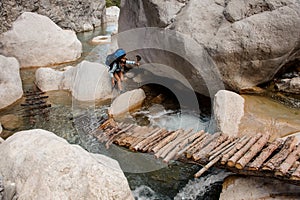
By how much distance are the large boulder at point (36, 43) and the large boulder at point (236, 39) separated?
6.81m

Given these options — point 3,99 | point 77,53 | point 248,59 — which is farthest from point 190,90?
point 77,53

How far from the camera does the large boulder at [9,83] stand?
7350mm

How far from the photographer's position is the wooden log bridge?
10.1 ft

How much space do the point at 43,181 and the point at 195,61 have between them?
13.0 feet

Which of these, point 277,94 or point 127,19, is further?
point 127,19

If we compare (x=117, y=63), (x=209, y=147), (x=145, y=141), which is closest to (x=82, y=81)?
(x=117, y=63)

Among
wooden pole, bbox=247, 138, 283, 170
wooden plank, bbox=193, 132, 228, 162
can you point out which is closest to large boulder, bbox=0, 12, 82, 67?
wooden plank, bbox=193, 132, 228, 162

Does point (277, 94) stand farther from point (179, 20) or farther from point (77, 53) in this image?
point (77, 53)

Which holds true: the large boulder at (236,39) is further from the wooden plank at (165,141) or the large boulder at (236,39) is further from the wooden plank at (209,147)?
the wooden plank at (209,147)

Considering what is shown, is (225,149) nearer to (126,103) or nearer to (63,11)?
(126,103)

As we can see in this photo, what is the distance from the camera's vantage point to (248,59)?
17.8ft

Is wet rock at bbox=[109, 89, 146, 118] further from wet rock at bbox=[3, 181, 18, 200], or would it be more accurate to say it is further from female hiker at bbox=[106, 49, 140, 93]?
wet rock at bbox=[3, 181, 18, 200]

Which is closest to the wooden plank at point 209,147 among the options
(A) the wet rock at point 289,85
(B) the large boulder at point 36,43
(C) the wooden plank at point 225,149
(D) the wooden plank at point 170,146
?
(C) the wooden plank at point 225,149

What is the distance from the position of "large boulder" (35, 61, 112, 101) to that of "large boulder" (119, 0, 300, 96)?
2.24 m
